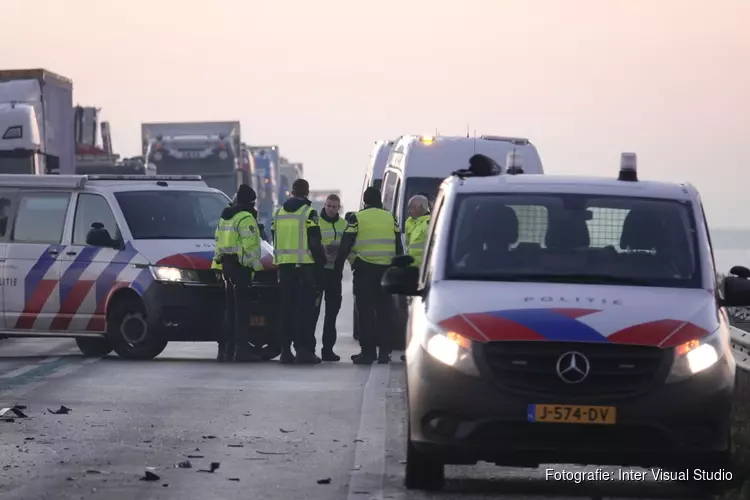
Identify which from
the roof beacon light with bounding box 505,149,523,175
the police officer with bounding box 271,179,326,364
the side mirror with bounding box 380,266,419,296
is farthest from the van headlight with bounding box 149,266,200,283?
the side mirror with bounding box 380,266,419,296

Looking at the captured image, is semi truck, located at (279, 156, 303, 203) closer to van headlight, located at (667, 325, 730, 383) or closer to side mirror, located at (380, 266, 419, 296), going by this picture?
side mirror, located at (380, 266, 419, 296)

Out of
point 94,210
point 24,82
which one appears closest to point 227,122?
point 24,82

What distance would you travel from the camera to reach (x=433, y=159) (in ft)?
71.5

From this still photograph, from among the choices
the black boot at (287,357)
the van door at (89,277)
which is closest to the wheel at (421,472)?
the black boot at (287,357)

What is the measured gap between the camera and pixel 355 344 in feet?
77.5

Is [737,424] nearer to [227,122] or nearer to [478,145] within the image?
[478,145]

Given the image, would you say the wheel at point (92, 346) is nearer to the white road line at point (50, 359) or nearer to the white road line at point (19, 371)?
the white road line at point (50, 359)

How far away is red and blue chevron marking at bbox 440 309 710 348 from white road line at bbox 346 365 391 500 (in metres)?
1.00

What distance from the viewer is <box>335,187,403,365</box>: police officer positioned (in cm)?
1905

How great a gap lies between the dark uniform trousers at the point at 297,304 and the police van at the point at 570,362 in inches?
353

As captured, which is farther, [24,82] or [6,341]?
[24,82]

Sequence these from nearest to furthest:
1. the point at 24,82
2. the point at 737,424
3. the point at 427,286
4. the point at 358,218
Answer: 1. the point at 427,286
2. the point at 737,424
3. the point at 358,218
4. the point at 24,82

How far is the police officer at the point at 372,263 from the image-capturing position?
19047 millimetres

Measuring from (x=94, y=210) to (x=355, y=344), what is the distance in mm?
4927
